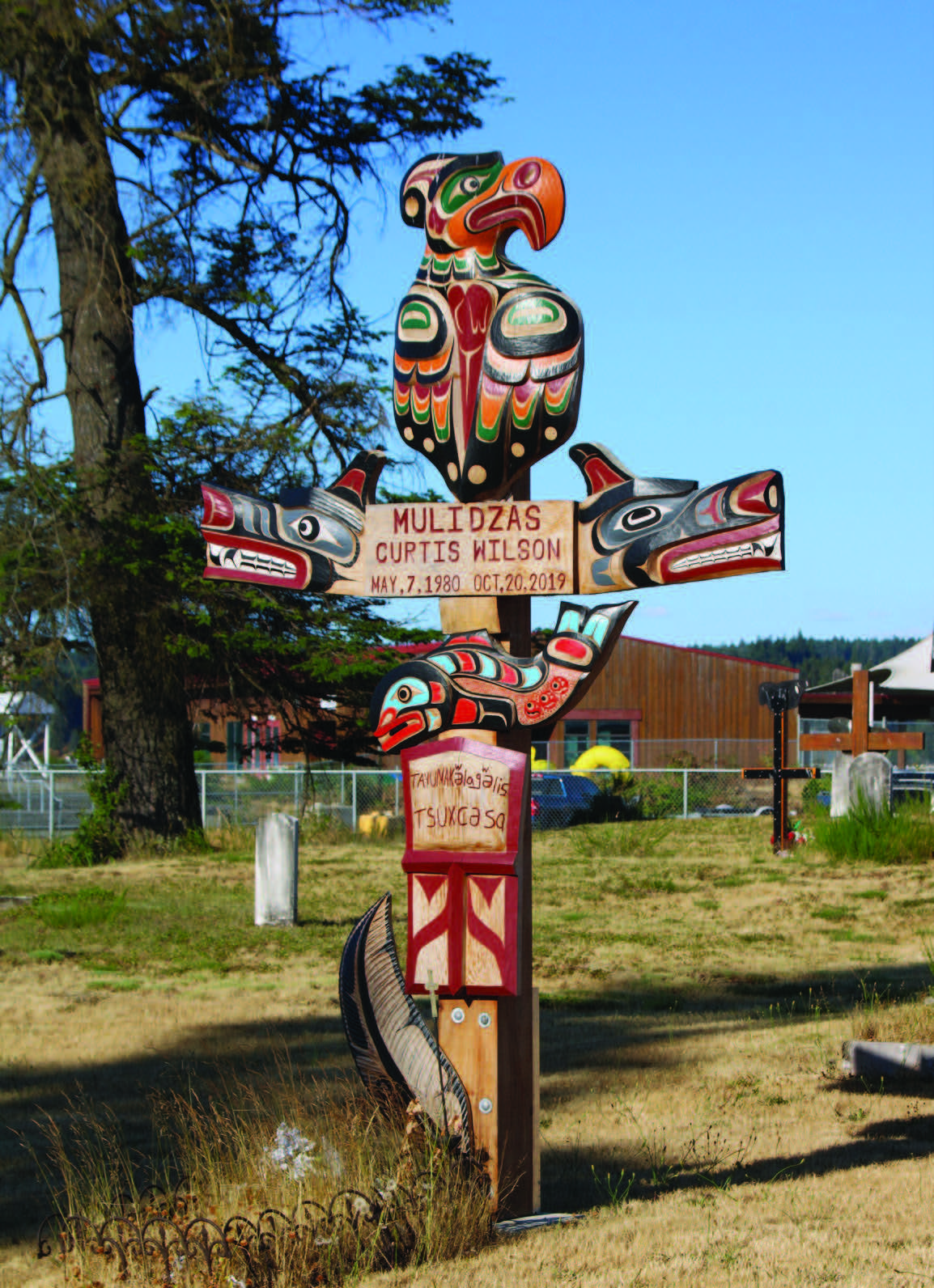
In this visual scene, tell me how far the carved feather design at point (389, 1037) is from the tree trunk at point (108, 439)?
1255 centimetres

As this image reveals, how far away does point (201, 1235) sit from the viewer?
4.50 meters

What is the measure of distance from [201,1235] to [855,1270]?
2.09 m

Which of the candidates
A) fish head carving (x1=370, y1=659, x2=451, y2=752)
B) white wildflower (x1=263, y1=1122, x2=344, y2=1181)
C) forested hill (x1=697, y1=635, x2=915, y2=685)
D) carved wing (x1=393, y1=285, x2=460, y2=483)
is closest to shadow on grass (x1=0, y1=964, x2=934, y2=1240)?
white wildflower (x1=263, y1=1122, x2=344, y2=1181)

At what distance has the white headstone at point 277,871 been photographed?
1337 centimetres

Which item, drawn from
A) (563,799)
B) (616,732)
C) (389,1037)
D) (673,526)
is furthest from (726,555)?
(616,732)

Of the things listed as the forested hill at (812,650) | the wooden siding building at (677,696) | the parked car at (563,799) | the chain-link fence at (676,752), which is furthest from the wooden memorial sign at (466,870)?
the forested hill at (812,650)

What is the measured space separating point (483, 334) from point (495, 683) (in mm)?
1459

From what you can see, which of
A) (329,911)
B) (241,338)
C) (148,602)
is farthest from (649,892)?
(241,338)

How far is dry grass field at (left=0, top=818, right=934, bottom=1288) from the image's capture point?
5.00 m

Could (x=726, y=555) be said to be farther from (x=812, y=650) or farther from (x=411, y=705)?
(x=812, y=650)

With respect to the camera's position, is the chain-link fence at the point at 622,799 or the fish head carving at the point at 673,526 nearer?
the fish head carving at the point at 673,526

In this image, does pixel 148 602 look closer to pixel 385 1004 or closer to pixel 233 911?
pixel 233 911

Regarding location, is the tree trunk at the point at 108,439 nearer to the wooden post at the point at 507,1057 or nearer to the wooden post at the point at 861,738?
the wooden post at the point at 861,738

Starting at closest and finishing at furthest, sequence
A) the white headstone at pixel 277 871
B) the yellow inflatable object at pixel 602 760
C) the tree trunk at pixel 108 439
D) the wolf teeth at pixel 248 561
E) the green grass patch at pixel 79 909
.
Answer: the wolf teeth at pixel 248 561
the white headstone at pixel 277 871
the green grass patch at pixel 79 909
the tree trunk at pixel 108 439
the yellow inflatable object at pixel 602 760
